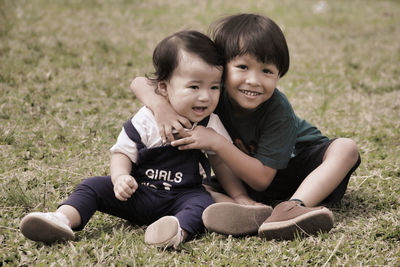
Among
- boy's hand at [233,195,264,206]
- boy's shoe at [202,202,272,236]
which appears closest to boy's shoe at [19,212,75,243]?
boy's shoe at [202,202,272,236]

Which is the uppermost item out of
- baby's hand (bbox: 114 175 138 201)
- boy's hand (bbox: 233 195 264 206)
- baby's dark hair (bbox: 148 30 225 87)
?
baby's dark hair (bbox: 148 30 225 87)

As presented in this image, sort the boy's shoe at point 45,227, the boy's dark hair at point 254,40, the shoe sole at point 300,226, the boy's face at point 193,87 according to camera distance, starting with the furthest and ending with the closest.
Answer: the boy's dark hair at point 254,40 < the boy's face at point 193,87 < the shoe sole at point 300,226 < the boy's shoe at point 45,227

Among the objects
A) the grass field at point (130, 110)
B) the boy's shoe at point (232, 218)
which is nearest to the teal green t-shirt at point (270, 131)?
the boy's shoe at point (232, 218)

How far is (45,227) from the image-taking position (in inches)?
82.7

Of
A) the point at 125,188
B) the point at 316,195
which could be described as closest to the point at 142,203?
the point at 125,188

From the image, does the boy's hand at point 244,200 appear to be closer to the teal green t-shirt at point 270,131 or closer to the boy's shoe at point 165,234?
the teal green t-shirt at point 270,131

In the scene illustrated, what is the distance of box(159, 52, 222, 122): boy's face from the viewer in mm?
2410

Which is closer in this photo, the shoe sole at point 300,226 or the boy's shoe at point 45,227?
the boy's shoe at point 45,227

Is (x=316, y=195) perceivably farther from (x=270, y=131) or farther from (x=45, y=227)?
(x=45, y=227)

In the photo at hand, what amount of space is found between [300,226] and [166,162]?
765 mm

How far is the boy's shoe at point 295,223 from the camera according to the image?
7.40 feet

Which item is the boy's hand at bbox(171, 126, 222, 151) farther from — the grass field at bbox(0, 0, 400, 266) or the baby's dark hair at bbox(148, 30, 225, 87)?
the grass field at bbox(0, 0, 400, 266)

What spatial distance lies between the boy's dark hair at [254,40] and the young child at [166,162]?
3.8 inches

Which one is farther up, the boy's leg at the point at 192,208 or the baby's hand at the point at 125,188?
the baby's hand at the point at 125,188
